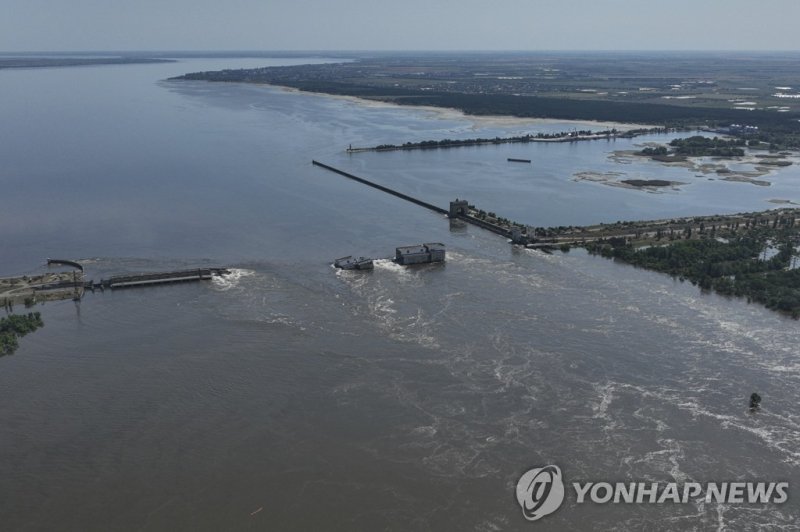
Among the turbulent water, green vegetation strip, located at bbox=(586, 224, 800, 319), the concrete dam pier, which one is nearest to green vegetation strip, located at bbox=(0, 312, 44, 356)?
the turbulent water

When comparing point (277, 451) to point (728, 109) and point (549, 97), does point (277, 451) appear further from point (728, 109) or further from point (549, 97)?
point (549, 97)

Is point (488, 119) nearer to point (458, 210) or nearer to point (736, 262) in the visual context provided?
point (458, 210)

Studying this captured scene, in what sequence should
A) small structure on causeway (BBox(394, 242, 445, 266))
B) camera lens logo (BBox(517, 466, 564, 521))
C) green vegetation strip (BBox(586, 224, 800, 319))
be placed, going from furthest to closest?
1. small structure on causeway (BBox(394, 242, 445, 266))
2. green vegetation strip (BBox(586, 224, 800, 319))
3. camera lens logo (BBox(517, 466, 564, 521))

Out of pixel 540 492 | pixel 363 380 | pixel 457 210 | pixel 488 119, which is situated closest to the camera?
pixel 540 492

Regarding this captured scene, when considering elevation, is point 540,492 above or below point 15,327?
below

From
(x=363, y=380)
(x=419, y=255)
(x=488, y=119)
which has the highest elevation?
(x=488, y=119)

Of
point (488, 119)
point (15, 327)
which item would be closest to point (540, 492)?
point (15, 327)

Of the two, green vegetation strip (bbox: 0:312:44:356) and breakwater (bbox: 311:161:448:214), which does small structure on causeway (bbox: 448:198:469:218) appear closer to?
breakwater (bbox: 311:161:448:214)

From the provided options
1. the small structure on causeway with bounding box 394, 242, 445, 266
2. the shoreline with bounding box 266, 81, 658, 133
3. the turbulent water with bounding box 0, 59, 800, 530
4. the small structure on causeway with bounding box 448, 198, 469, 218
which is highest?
the shoreline with bounding box 266, 81, 658, 133
